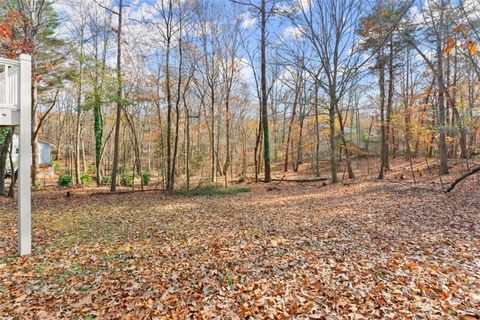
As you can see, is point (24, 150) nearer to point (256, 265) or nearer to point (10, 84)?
point (10, 84)

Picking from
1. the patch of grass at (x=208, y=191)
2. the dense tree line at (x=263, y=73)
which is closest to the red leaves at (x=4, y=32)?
the dense tree line at (x=263, y=73)

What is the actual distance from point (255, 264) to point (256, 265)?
0.12 ft

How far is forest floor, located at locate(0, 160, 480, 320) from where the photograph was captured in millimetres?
3088

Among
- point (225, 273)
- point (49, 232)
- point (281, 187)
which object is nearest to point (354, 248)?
point (225, 273)

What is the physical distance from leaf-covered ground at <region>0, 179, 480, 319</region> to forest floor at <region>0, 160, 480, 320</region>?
2cm

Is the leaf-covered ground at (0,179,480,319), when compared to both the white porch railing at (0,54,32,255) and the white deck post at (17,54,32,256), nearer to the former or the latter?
the white deck post at (17,54,32,256)

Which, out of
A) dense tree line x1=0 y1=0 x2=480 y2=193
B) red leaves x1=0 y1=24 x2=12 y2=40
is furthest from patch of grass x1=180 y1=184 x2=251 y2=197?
red leaves x1=0 y1=24 x2=12 y2=40

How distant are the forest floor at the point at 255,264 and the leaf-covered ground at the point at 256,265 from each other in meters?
0.02

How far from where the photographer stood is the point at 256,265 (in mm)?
4160

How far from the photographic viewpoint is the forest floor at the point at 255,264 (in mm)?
3088

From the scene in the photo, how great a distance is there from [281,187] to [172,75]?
31.6 ft

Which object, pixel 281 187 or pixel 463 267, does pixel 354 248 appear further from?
pixel 281 187

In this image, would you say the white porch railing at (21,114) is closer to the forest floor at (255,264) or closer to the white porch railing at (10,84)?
the white porch railing at (10,84)

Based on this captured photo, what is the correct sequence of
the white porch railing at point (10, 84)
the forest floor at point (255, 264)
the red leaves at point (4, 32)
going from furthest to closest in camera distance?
1. the red leaves at point (4, 32)
2. the white porch railing at point (10, 84)
3. the forest floor at point (255, 264)
